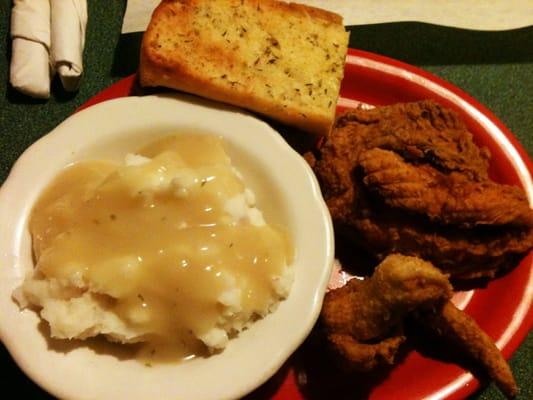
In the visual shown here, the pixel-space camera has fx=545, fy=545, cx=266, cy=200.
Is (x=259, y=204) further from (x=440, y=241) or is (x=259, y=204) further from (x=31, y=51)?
(x=31, y=51)

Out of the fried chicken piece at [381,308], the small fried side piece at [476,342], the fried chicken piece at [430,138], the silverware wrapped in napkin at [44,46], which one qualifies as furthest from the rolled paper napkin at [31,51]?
the small fried side piece at [476,342]

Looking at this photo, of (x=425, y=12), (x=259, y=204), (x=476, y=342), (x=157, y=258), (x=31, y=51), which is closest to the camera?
(x=157, y=258)

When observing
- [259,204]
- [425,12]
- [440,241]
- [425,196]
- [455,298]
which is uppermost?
[425,12]

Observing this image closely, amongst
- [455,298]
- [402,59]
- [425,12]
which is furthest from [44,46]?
[455,298]

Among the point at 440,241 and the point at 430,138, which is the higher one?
the point at 430,138

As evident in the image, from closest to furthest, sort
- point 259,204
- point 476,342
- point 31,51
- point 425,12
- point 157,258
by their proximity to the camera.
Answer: point 157,258 < point 476,342 < point 259,204 < point 31,51 < point 425,12

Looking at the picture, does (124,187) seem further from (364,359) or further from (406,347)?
(406,347)
